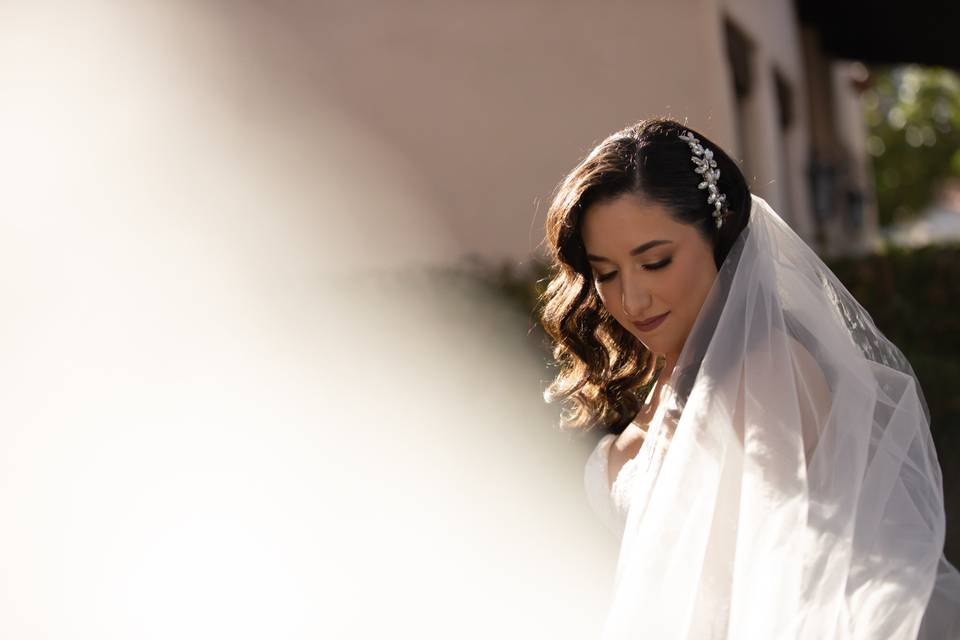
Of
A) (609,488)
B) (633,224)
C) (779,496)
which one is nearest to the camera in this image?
(779,496)

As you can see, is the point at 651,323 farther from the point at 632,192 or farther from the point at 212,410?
the point at 212,410

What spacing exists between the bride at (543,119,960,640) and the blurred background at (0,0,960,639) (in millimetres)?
1845

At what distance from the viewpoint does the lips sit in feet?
8.15

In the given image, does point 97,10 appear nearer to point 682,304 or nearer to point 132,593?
point 132,593

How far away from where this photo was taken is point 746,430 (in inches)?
85.4

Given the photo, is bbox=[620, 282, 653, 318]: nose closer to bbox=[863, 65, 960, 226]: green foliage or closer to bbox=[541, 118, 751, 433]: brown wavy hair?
bbox=[541, 118, 751, 433]: brown wavy hair

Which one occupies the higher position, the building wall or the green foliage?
the building wall

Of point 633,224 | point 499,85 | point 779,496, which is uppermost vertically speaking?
point 633,224

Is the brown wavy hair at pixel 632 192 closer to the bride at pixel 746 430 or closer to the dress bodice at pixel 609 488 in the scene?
the bride at pixel 746 430

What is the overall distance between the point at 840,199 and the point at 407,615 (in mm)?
11165

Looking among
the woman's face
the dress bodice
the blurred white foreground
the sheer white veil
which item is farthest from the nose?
the blurred white foreground

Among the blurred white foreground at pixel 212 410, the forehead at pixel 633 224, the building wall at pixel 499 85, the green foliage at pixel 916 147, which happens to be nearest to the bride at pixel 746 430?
the forehead at pixel 633 224

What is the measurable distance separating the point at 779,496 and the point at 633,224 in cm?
66

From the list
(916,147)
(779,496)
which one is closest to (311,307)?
(779,496)
